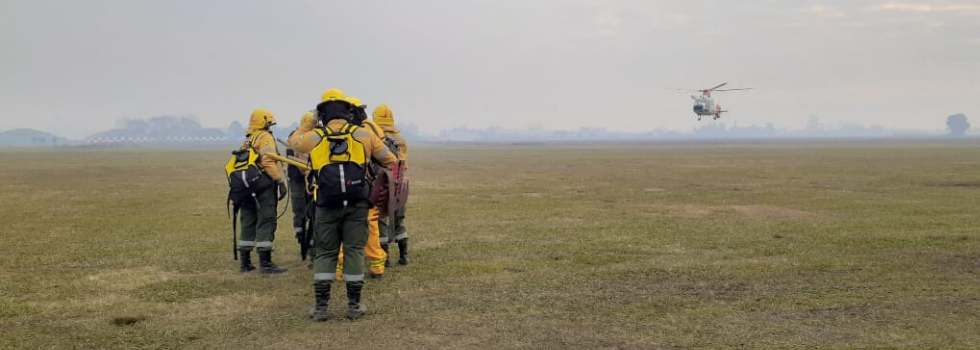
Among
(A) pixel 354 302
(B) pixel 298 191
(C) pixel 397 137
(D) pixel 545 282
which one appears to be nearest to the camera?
(A) pixel 354 302

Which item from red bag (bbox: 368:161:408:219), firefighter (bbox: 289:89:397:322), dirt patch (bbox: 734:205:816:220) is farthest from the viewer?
dirt patch (bbox: 734:205:816:220)

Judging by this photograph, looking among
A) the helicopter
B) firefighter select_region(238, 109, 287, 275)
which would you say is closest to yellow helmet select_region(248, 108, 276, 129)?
firefighter select_region(238, 109, 287, 275)

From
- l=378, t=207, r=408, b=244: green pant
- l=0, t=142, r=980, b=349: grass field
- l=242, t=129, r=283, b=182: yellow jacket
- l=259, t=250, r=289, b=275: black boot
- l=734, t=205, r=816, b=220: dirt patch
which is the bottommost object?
l=734, t=205, r=816, b=220: dirt patch

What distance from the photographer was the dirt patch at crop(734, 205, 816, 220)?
54.0 feet

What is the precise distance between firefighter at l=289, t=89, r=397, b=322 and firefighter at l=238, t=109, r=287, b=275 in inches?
102

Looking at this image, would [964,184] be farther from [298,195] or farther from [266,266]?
[266,266]

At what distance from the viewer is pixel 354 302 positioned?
777cm

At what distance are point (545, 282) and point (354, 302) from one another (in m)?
2.94

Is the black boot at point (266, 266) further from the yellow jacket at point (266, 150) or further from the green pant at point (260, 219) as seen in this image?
the yellow jacket at point (266, 150)

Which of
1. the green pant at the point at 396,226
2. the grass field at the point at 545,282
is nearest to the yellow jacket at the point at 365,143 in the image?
the grass field at the point at 545,282

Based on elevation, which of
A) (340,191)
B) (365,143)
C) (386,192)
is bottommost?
(386,192)

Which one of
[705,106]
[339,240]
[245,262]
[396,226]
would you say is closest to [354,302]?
[339,240]

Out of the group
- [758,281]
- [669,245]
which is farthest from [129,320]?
[669,245]

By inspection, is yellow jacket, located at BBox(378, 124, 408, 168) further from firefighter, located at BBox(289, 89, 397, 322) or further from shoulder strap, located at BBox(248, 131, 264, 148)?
firefighter, located at BBox(289, 89, 397, 322)
